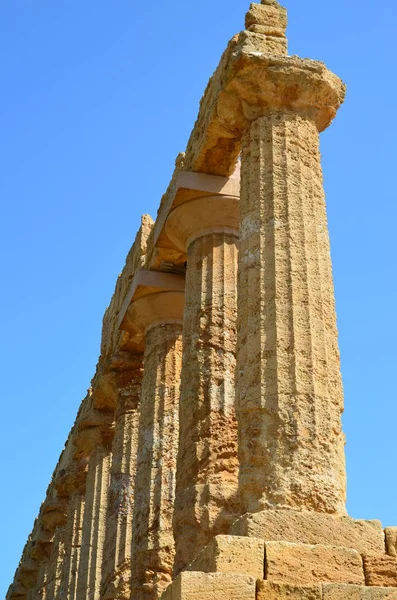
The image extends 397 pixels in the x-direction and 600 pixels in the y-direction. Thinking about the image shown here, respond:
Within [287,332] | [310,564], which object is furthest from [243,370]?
[310,564]

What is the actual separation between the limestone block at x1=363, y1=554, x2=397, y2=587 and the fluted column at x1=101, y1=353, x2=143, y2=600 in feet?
30.3

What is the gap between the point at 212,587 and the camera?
375 inches

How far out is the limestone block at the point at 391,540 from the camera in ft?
35.6

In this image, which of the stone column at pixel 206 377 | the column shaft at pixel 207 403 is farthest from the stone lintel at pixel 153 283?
the column shaft at pixel 207 403

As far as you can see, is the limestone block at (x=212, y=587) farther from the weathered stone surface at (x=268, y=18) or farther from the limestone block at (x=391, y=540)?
the weathered stone surface at (x=268, y=18)

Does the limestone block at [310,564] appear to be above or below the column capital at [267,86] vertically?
below

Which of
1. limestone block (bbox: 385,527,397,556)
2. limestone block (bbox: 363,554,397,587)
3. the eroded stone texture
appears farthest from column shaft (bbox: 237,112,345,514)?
the eroded stone texture

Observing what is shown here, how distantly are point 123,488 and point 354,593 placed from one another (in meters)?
11.3

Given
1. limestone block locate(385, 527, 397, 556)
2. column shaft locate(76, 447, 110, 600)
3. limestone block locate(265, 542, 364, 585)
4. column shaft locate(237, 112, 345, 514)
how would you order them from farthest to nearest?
column shaft locate(76, 447, 110, 600) → column shaft locate(237, 112, 345, 514) → limestone block locate(385, 527, 397, 556) → limestone block locate(265, 542, 364, 585)

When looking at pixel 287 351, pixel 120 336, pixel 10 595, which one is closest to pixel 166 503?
pixel 120 336

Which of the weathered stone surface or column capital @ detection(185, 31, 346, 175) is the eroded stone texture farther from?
the weathered stone surface

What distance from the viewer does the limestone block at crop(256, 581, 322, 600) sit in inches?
383

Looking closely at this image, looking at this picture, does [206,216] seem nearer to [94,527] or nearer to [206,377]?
[206,377]

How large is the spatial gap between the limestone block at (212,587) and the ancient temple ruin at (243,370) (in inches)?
0.5
